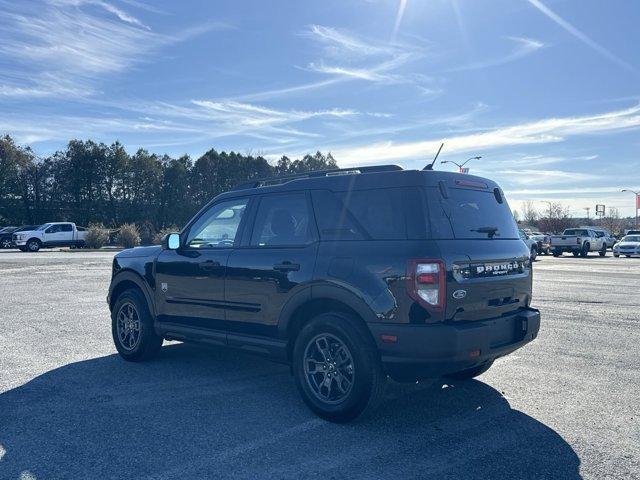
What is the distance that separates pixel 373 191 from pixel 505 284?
1348 mm

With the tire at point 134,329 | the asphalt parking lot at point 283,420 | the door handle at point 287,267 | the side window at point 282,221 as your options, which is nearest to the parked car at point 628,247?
the asphalt parking lot at point 283,420

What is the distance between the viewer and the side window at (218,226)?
554 centimetres

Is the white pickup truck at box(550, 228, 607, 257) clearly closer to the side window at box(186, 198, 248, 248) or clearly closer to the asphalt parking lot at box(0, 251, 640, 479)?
the asphalt parking lot at box(0, 251, 640, 479)

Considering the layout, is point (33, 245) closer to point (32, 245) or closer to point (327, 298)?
point (32, 245)

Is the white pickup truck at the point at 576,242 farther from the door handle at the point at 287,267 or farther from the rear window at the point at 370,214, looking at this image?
the door handle at the point at 287,267

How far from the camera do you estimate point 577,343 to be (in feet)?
24.1

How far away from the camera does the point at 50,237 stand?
35.8 m

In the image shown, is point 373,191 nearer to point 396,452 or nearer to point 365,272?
point 365,272

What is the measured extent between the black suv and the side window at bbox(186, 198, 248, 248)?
0.02 m

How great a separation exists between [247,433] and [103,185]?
59673mm

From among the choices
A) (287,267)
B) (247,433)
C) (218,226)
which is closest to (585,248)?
(218,226)

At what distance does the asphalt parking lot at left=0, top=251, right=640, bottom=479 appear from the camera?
12.0ft

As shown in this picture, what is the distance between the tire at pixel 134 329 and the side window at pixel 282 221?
1.90 meters

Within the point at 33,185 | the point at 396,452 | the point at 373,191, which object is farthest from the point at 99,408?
the point at 33,185
